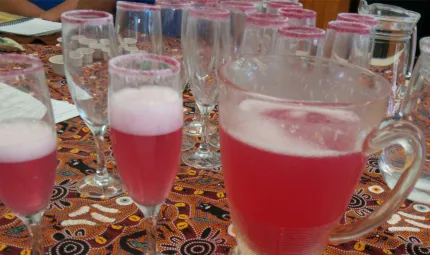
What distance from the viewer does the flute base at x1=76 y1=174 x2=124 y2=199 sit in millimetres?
665

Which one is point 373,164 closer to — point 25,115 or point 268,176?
point 268,176

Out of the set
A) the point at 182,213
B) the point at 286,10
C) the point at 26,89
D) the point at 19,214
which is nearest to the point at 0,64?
the point at 26,89

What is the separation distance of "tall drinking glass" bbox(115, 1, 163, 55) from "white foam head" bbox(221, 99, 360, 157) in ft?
1.22

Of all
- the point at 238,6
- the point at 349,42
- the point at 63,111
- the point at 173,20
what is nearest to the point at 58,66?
the point at 63,111

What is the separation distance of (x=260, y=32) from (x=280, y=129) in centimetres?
40

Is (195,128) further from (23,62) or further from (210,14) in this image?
(23,62)

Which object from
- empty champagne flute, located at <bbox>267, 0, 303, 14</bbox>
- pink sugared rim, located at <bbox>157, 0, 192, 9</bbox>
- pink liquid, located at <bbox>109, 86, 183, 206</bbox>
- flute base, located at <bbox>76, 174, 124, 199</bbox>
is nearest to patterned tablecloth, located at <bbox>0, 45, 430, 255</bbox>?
flute base, located at <bbox>76, 174, 124, 199</bbox>

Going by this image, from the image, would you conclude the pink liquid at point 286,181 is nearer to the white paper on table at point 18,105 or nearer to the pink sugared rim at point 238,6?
the white paper on table at point 18,105

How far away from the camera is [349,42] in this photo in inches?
30.2

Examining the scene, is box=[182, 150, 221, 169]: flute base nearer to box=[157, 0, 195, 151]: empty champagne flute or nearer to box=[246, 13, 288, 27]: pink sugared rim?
box=[157, 0, 195, 151]: empty champagne flute

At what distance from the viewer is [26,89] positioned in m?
0.47

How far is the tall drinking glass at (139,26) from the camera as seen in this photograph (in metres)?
0.76

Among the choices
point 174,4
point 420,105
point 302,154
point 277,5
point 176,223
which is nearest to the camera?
point 302,154

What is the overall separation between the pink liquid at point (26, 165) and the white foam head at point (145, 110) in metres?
0.08
